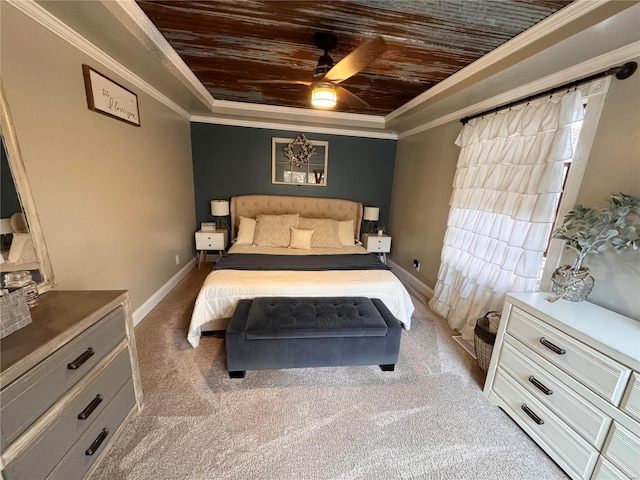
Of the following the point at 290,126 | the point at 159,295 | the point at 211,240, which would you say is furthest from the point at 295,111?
the point at 159,295

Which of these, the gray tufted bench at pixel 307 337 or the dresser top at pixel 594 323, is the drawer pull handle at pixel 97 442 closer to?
the gray tufted bench at pixel 307 337

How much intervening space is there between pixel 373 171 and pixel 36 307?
439 cm

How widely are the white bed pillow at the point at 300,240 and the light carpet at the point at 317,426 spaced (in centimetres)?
166

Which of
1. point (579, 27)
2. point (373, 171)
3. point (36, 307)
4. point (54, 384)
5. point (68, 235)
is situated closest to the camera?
point (54, 384)

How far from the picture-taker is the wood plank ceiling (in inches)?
60.6

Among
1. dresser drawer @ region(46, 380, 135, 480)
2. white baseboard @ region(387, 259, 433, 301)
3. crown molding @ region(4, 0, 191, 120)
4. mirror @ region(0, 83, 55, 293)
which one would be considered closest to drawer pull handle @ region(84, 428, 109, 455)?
dresser drawer @ region(46, 380, 135, 480)

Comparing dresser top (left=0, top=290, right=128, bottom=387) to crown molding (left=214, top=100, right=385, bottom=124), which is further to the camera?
crown molding (left=214, top=100, right=385, bottom=124)

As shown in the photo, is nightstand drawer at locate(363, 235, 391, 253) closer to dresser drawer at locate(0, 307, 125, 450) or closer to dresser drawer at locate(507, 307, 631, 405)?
dresser drawer at locate(507, 307, 631, 405)

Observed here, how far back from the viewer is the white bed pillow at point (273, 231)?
11.5 feet

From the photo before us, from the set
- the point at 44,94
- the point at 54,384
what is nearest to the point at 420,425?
the point at 54,384

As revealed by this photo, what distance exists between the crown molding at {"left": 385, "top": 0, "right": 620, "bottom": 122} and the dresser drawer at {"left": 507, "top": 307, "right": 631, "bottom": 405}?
67.7 inches

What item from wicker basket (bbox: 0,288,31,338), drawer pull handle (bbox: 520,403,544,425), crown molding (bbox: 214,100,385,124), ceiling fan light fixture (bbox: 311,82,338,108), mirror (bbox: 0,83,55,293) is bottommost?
drawer pull handle (bbox: 520,403,544,425)

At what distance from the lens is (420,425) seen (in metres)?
1.62

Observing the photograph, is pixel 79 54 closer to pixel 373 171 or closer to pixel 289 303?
pixel 289 303
